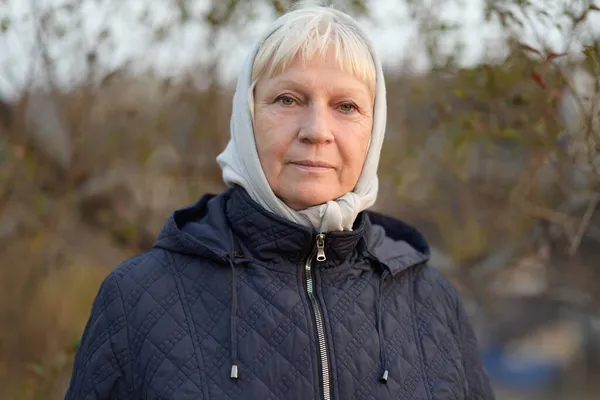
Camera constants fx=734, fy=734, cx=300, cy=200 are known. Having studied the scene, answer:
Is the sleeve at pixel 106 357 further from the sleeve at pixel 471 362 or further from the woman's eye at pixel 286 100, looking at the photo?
the sleeve at pixel 471 362

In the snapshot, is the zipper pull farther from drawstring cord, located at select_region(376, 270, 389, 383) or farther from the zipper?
drawstring cord, located at select_region(376, 270, 389, 383)

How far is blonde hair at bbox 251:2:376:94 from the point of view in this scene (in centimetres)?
206

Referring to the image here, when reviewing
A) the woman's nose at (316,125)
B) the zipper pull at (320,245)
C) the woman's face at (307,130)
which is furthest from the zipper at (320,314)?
the woman's nose at (316,125)

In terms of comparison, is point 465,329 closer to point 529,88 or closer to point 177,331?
point 177,331

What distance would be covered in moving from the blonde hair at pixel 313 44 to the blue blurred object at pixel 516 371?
21.4 feet

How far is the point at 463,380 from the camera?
228 cm

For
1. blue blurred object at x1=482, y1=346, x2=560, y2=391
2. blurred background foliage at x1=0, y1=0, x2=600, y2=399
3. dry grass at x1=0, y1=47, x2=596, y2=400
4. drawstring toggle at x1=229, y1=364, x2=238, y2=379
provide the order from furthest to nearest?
blue blurred object at x1=482, y1=346, x2=560, y2=391
dry grass at x1=0, y1=47, x2=596, y2=400
blurred background foliage at x1=0, y1=0, x2=600, y2=399
drawstring toggle at x1=229, y1=364, x2=238, y2=379

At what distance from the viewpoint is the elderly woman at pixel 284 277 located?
1.96 m

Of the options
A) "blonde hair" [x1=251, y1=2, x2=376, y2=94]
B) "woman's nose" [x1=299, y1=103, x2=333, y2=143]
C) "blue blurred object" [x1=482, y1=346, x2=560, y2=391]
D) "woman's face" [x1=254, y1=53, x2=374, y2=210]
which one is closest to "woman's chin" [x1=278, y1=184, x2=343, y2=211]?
"woman's face" [x1=254, y1=53, x2=374, y2=210]

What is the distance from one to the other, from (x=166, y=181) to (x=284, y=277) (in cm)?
315

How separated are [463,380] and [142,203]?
3.14 metres

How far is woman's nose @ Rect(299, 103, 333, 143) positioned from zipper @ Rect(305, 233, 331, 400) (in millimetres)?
271

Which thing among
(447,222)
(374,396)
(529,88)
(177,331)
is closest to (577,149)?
(529,88)

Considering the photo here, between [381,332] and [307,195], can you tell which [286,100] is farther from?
[381,332]
